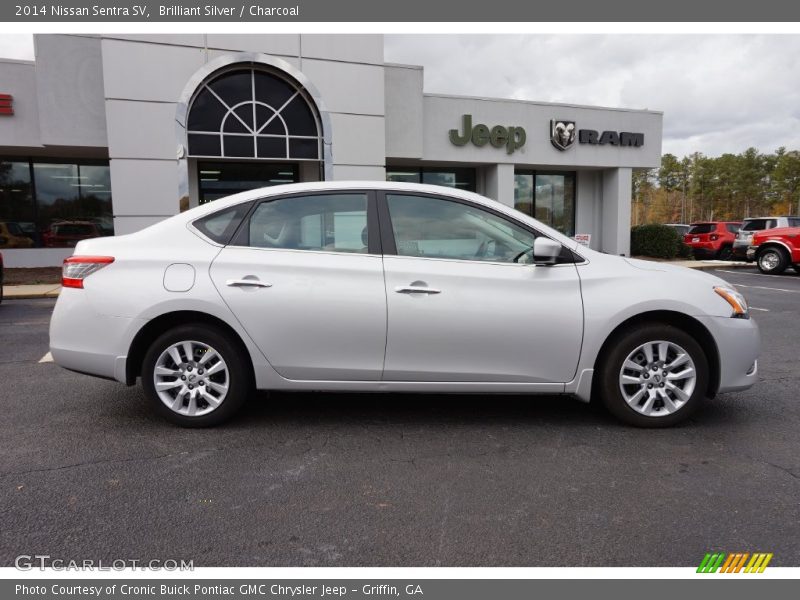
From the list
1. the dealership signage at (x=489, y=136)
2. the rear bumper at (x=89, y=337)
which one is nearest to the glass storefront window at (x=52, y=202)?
the dealership signage at (x=489, y=136)

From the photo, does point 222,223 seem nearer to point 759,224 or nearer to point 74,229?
point 74,229

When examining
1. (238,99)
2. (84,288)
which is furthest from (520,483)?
(238,99)

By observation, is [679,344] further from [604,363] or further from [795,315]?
[795,315]

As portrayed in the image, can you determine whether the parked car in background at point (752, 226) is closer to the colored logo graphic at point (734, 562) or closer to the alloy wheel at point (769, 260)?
the alloy wheel at point (769, 260)

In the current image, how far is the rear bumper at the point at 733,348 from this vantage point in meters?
3.99

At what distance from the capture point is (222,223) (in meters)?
4.08

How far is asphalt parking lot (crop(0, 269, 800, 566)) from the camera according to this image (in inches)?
102

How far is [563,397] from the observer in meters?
4.88

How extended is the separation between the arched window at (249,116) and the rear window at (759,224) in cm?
1481

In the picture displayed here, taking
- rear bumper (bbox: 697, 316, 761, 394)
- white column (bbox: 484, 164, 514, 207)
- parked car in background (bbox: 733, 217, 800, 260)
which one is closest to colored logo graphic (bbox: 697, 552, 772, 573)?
rear bumper (bbox: 697, 316, 761, 394)

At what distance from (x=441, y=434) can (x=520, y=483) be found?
0.85 m

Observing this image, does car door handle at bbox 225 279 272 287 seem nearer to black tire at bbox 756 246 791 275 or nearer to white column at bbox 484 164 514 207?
white column at bbox 484 164 514 207

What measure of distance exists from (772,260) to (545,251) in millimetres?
17908

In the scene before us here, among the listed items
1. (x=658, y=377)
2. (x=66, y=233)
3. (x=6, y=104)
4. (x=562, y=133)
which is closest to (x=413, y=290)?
(x=658, y=377)
